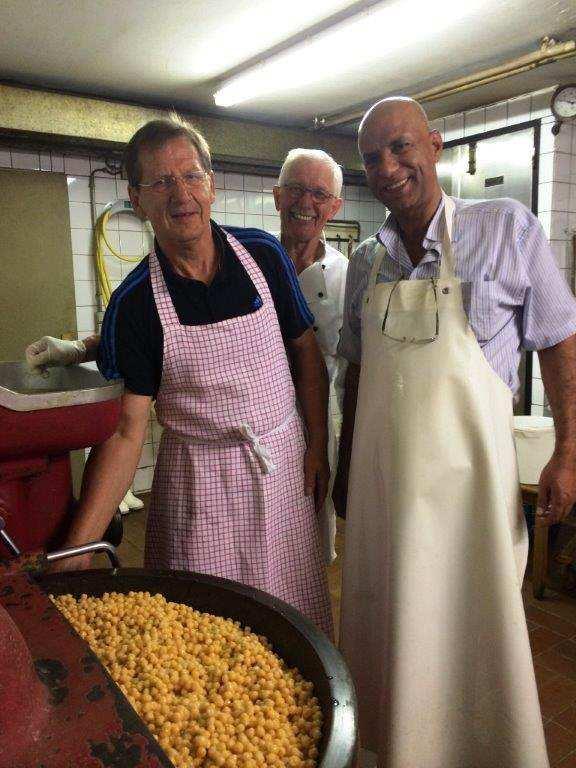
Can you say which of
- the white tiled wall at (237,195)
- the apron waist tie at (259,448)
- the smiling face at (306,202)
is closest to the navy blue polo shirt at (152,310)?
the apron waist tie at (259,448)

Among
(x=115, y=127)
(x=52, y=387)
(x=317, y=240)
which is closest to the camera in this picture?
(x=52, y=387)

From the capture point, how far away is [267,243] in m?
1.76

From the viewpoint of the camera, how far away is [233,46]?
3244 millimetres

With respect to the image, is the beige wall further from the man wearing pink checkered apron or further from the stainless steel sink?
the stainless steel sink

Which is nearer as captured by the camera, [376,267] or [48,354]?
[48,354]

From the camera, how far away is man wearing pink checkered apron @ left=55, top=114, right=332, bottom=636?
1.56m

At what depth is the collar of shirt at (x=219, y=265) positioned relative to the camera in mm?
1621

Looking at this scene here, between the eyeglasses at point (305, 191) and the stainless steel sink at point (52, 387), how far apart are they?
3.75 ft

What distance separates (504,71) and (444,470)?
2.91 metres

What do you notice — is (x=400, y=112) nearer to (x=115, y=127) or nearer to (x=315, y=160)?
(x=315, y=160)

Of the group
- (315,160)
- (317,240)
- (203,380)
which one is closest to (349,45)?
(315,160)

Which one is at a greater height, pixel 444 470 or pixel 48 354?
pixel 48 354

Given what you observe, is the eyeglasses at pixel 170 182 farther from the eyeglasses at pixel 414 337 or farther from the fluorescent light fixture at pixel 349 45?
the fluorescent light fixture at pixel 349 45

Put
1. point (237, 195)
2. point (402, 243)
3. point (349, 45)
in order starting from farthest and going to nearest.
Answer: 1. point (237, 195)
2. point (349, 45)
3. point (402, 243)
